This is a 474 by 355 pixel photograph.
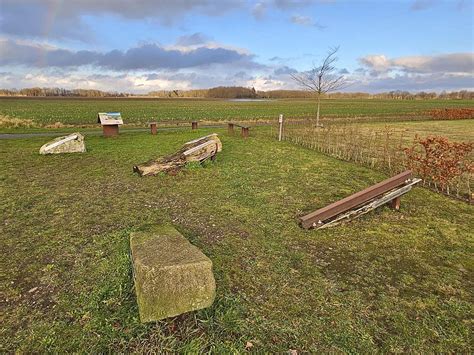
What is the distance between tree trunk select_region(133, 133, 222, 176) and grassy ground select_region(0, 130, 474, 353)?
0.57 meters

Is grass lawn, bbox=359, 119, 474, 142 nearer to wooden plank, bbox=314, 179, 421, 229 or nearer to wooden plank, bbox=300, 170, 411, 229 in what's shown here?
wooden plank, bbox=314, 179, 421, 229

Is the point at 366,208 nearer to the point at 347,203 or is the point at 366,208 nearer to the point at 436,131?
the point at 347,203

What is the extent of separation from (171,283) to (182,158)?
6.04 metres

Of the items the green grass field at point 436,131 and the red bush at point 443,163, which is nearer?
the red bush at point 443,163

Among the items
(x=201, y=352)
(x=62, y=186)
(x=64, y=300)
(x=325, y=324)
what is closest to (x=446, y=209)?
(x=325, y=324)

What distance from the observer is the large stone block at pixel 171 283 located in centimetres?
279

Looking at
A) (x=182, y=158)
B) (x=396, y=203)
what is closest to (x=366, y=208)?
(x=396, y=203)

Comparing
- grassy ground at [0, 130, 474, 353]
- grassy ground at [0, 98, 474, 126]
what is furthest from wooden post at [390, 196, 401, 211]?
grassy ground at [0, 98, 474, 126]

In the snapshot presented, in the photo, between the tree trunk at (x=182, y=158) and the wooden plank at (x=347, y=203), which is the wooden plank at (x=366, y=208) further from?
the tree trunk at (x=182, y=158)

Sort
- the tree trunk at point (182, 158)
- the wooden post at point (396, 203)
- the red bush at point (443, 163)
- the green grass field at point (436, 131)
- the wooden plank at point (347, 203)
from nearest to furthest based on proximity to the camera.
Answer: the wooden plank at point (347, 203) → the wooden post at point (396, 203) → the red bush at point (443, 163) → the tree trunk at point (182, 158) → the green grass field at point (436, 131)

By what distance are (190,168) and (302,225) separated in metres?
4.47

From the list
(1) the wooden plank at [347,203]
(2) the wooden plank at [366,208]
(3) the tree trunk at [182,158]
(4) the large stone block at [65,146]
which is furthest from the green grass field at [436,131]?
(4) the large stone block at [65,146]

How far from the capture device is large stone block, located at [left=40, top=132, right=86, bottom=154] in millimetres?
10844

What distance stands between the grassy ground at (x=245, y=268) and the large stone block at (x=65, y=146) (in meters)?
3.34
